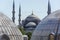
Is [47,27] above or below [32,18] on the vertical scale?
above

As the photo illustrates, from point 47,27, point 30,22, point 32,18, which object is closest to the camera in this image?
point 47,27

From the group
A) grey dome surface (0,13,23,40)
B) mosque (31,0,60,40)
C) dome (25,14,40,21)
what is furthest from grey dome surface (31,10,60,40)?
dome (25,14,40,21)

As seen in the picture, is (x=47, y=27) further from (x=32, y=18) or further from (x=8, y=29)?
(x=32, y=18)

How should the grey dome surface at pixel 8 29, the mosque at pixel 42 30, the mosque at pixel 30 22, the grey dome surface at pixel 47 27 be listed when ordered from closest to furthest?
the mosque at pixel 42 30, the grey dome surface at pixel 8 29, the grey dome surface at pixel 47 27, the mosque at pixel 30 22

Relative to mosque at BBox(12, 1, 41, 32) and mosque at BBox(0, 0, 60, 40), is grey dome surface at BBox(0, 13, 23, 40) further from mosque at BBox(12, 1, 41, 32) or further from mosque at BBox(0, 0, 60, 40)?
mosque at BBox(12, 1, 41, 32)

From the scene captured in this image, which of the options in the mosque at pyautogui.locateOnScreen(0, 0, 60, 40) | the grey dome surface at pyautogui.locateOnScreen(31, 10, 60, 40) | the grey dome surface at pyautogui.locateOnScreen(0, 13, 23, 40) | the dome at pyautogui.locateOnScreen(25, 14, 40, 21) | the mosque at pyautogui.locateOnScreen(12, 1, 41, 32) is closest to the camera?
the mosque at pyautogui.locateOnScreen(0, 0, 60, 40)

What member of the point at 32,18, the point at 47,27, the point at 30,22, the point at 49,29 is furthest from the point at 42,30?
the point at 32,18

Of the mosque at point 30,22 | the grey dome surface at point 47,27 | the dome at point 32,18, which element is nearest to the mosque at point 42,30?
the grey dome surface at point 47,27

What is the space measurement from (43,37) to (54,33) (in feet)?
3.23

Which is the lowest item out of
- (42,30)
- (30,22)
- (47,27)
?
(30,22)

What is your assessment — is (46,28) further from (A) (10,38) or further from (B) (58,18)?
(A) (10,38)

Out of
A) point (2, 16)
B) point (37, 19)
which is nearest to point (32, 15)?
point (37, 19)

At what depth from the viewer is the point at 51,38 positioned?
68.7 feet

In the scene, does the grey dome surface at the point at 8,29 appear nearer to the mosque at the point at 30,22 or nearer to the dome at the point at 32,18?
the mosque at the point at 30,22
